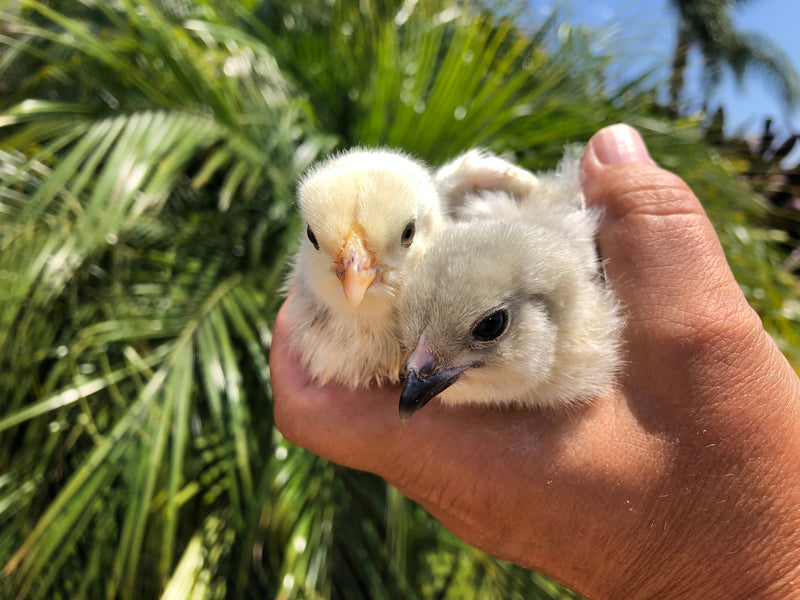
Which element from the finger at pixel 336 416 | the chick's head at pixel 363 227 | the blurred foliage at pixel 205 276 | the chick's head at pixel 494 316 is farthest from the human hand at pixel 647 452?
the blurred foliage at pixel 205 276

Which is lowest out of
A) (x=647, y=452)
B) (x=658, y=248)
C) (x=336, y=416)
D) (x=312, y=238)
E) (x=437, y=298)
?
(x=647, y=452)

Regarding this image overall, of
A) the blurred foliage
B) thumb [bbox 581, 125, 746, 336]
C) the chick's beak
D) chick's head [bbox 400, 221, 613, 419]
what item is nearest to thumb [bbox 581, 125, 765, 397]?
thumb [bbox 581, 125, 746, 336]

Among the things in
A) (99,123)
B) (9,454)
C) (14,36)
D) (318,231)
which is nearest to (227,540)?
(9,454)

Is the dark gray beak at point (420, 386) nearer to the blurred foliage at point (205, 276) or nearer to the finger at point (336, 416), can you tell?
the finger at point (336, 416)

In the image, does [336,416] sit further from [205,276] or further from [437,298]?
[205,276]

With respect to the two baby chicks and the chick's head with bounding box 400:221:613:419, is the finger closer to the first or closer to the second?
the two baby chicks

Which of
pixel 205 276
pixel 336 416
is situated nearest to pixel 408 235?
pixel 336 416

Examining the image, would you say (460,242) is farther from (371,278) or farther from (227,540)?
(227,540)
